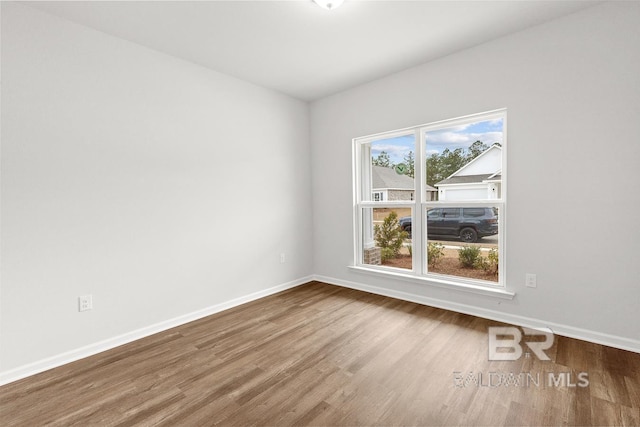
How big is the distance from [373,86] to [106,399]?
393 cm

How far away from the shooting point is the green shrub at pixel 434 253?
342 cm

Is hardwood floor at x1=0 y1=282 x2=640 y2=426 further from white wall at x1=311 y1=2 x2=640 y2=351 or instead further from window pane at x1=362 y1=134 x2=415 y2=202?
window pane at x1=362 y1=134 x2=415 y2=202

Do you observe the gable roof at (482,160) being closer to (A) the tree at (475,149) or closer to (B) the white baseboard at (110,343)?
(A) the tree at (475,149)

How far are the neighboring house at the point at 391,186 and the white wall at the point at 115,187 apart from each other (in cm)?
148

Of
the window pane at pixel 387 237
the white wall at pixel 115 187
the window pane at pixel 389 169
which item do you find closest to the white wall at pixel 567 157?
the window pane at pixel 389 169

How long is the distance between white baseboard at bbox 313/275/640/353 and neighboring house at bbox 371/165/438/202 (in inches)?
46.4

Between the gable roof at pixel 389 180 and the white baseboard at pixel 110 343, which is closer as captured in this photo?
the white baseboard at pixel 110 343

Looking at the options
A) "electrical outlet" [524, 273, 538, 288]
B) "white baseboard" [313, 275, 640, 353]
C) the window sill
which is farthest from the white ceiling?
"white baseboard" [313, 275, 640, 353]

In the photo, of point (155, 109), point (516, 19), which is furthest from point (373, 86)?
point (155, 109)

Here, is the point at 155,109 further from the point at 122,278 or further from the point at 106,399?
the point at 106,399

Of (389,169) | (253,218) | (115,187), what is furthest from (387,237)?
(115,187)

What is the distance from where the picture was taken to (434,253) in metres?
3.47

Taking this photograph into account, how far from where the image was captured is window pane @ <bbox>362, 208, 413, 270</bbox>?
12.1 ft

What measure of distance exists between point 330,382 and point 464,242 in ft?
6.98
